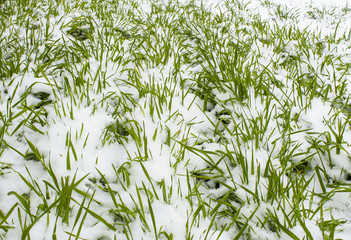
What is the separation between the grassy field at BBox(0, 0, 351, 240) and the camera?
3.36ft

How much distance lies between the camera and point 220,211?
1130 mm

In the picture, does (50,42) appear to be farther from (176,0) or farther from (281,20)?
(281,20)

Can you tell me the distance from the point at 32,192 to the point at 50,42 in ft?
6.34

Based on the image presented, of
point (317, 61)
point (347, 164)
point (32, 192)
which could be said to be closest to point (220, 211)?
point (347, 164)

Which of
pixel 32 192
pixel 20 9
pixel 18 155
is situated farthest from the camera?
pixel 20 9

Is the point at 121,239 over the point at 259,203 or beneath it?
beneath

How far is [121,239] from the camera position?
3.26ft

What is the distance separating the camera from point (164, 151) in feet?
4.56

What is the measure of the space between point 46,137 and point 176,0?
12.8ft

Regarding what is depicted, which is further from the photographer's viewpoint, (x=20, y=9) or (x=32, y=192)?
(x=20, y=9)

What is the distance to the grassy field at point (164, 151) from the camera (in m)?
1.02

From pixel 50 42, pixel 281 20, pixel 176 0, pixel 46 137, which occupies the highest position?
pixel 176 0

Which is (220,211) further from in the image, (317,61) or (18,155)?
(317,61)

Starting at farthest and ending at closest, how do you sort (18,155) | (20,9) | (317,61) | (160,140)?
(20,9) → (317,61) → (160,140) → (18,155)
